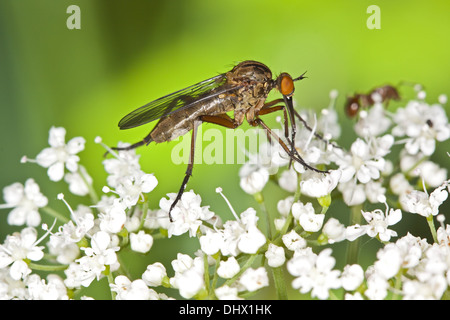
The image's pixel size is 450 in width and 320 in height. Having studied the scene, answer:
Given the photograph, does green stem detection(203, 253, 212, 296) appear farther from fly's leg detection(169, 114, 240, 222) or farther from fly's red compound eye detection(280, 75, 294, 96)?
fly's red compound eye detection(280, 75, 294, 96)

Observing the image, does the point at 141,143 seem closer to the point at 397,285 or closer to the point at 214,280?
the point at 214,280

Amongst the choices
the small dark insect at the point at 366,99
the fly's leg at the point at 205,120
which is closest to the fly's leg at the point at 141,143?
the fly's leg at the point at 205,120

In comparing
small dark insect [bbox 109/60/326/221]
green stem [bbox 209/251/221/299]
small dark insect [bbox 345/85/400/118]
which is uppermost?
small dark insect [bbox 109/60/326/221]

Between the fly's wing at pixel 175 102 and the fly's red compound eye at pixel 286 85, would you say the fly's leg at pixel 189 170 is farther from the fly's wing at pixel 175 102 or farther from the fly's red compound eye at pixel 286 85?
the fly's red compound eye at pixel 286 85

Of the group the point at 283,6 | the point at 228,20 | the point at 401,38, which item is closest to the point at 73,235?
the point at 228,20

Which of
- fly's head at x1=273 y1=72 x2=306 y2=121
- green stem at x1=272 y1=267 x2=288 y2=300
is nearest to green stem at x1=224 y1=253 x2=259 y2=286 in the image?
green stem at x1=272 y1=267 x2=288 y2=300
